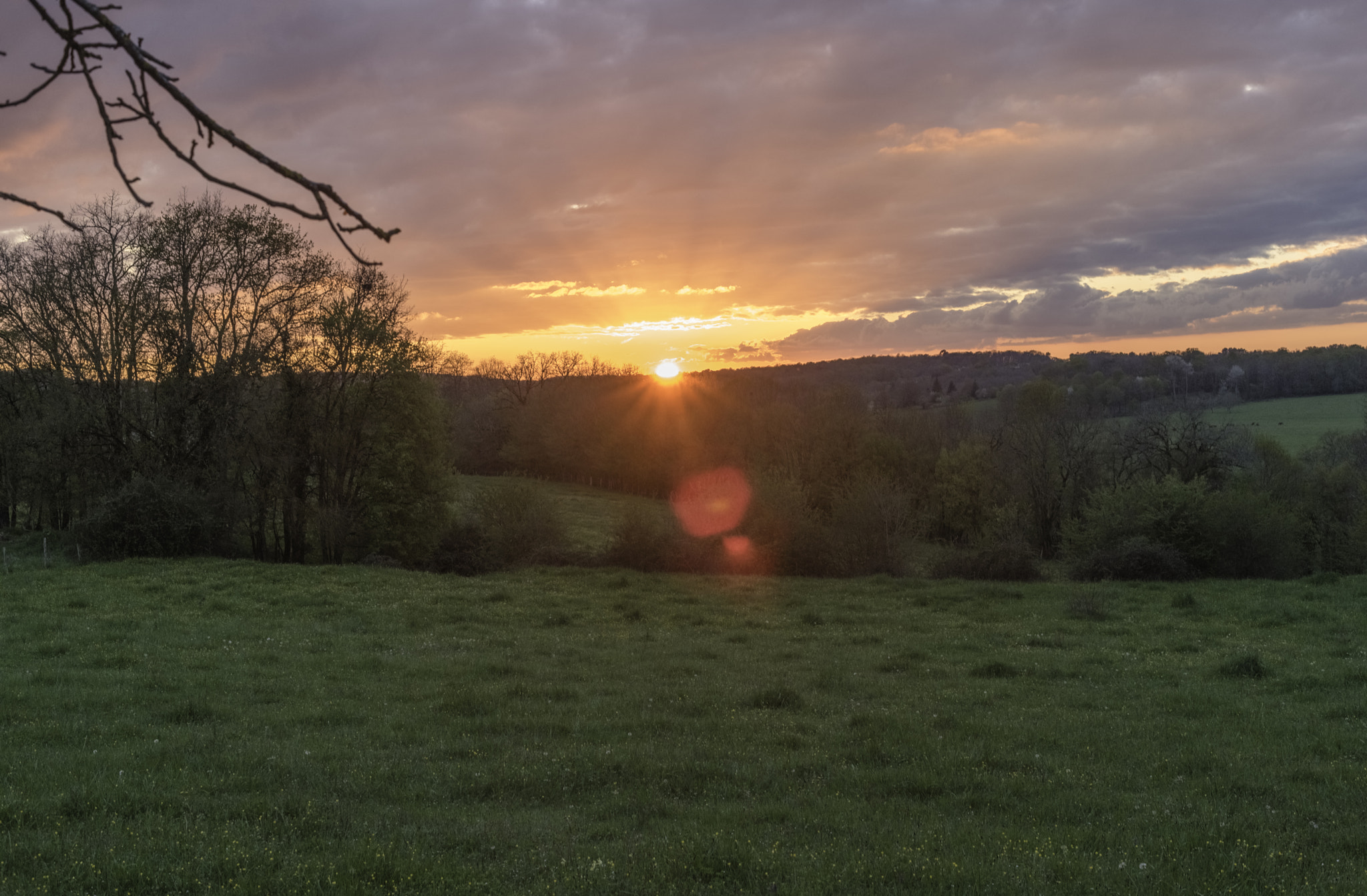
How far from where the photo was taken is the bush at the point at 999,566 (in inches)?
1188

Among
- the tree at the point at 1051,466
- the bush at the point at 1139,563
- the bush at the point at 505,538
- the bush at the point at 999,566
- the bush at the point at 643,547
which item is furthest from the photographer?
the tree at the point at 1051,466

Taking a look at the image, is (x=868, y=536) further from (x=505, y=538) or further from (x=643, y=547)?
(x=505, y=538)

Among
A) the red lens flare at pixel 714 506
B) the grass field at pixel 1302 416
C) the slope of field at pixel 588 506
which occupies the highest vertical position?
the grass field at pixel 1302 416

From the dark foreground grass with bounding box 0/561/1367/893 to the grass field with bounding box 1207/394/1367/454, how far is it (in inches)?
2069

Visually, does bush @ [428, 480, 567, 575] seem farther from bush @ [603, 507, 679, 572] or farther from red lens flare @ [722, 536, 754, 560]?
red lens flare @ [722, 536, 754, 560]

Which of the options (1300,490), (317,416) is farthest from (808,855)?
(1300,490)

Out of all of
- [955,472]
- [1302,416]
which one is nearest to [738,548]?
[955,472]

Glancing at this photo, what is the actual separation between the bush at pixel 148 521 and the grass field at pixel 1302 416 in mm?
61202

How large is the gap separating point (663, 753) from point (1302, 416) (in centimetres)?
9655

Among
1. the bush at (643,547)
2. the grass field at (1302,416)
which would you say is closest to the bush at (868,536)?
the bush at (643,547)

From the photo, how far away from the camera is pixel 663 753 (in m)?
9.69

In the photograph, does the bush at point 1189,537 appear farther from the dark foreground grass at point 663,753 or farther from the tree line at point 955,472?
the dark foreground grass at point 663,753

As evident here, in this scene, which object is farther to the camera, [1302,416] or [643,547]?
[1302,416]

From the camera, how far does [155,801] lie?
753cm
